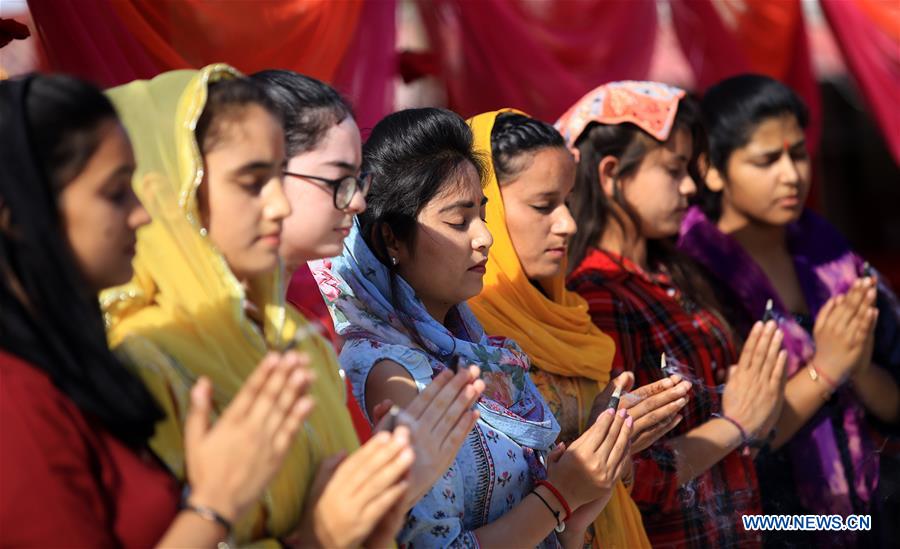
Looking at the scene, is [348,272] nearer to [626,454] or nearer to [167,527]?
[626,454]

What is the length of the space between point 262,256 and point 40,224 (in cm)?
35

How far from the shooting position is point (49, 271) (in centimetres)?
136

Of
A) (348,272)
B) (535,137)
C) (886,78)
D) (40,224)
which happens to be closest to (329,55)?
(535,137)

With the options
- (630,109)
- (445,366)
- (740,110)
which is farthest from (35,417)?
(740,110)

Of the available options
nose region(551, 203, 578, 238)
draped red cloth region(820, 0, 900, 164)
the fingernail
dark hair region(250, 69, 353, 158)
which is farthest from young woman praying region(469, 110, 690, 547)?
draped red cloth region(820, 0, 900, 164)

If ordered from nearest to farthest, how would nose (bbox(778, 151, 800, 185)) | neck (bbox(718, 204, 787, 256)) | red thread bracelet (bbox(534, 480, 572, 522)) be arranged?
red thread bracelet (bbox(534, 480, 572, 522))
nose (bbox(778, 151, 800, 185))
neck (bbox(718, 204, 787, 256))

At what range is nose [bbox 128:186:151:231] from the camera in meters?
1.44

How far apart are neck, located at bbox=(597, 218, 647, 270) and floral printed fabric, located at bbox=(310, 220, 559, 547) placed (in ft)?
2.59

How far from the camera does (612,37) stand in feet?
13.5

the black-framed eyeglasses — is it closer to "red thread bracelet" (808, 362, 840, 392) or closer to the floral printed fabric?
the floral printed fabric

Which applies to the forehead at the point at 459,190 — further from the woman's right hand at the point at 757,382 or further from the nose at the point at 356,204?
the woman's right hand at the point at 757,382

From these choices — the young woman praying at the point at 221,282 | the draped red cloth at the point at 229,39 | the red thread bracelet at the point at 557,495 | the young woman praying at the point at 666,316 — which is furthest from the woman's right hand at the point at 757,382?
the young woman praying at the point at 221,282

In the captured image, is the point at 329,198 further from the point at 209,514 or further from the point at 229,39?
the point at 229,39

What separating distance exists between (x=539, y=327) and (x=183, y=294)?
1.16 meters
